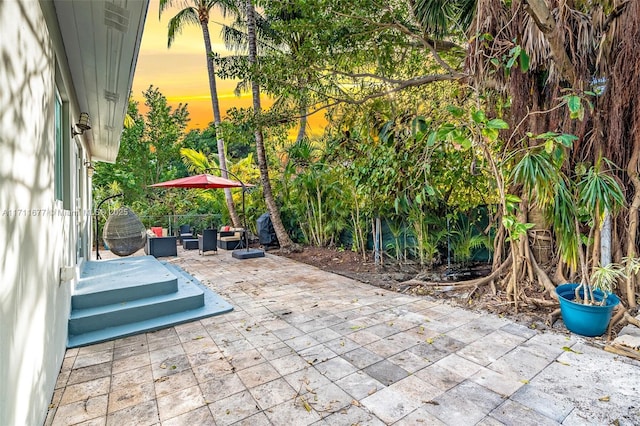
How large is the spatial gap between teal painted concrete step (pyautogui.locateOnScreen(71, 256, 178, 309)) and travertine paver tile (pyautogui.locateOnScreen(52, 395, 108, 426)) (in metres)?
1.73

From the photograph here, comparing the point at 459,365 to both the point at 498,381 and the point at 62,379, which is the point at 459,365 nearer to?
the point at 498,381

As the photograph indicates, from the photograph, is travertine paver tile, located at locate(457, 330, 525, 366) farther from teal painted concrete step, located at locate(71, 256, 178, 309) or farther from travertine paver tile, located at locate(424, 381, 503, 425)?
teal painted concrete step, located at locate(71, 256, 178, 309)

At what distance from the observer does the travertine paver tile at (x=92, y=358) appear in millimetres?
2979

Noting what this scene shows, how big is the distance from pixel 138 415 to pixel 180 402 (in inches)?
10.6

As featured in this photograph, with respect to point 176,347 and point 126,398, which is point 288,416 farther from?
point 176,347

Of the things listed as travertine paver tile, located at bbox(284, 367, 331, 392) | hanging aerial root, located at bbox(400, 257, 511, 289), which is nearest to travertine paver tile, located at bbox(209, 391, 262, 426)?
travertine paver tile, located at bbox(284, 367, 331, 392)

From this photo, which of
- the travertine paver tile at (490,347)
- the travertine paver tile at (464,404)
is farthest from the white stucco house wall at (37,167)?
the travertine paver tile at (490,347)

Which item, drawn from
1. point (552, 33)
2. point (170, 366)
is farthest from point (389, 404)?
point (552, 33)

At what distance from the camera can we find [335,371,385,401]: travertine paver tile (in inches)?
98.0

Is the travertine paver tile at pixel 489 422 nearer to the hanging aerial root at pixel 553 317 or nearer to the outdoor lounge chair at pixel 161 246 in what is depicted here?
the hanging aerial root at pixel 553 317

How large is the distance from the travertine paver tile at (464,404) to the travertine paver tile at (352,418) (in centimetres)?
41

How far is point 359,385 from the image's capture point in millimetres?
2596

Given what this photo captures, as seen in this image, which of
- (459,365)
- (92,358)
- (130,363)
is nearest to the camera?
(459,365)

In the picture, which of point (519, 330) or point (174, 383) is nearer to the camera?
point (174, 383)
